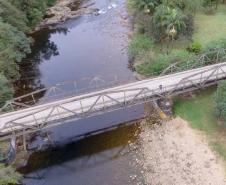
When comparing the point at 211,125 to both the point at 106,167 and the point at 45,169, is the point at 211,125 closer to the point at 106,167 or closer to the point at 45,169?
the point at 106,167

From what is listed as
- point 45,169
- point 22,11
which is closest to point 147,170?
point 45,169

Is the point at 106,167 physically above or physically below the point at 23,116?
below

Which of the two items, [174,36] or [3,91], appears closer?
[3,91]

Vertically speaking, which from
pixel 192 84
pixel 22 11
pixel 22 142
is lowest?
pixel 22 142

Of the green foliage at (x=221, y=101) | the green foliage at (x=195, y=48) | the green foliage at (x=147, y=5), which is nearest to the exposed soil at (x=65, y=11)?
the green foliage at (x=147, y=5)

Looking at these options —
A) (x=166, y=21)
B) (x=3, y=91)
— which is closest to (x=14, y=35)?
(x=3, y=91)

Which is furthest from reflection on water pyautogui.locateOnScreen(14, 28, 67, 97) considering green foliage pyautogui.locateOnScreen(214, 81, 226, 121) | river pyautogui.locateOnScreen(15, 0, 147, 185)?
green foliage pyautogui.locateOnScreen(214, 81, 226, 121)

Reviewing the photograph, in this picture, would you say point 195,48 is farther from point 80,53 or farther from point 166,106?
point 80,53
